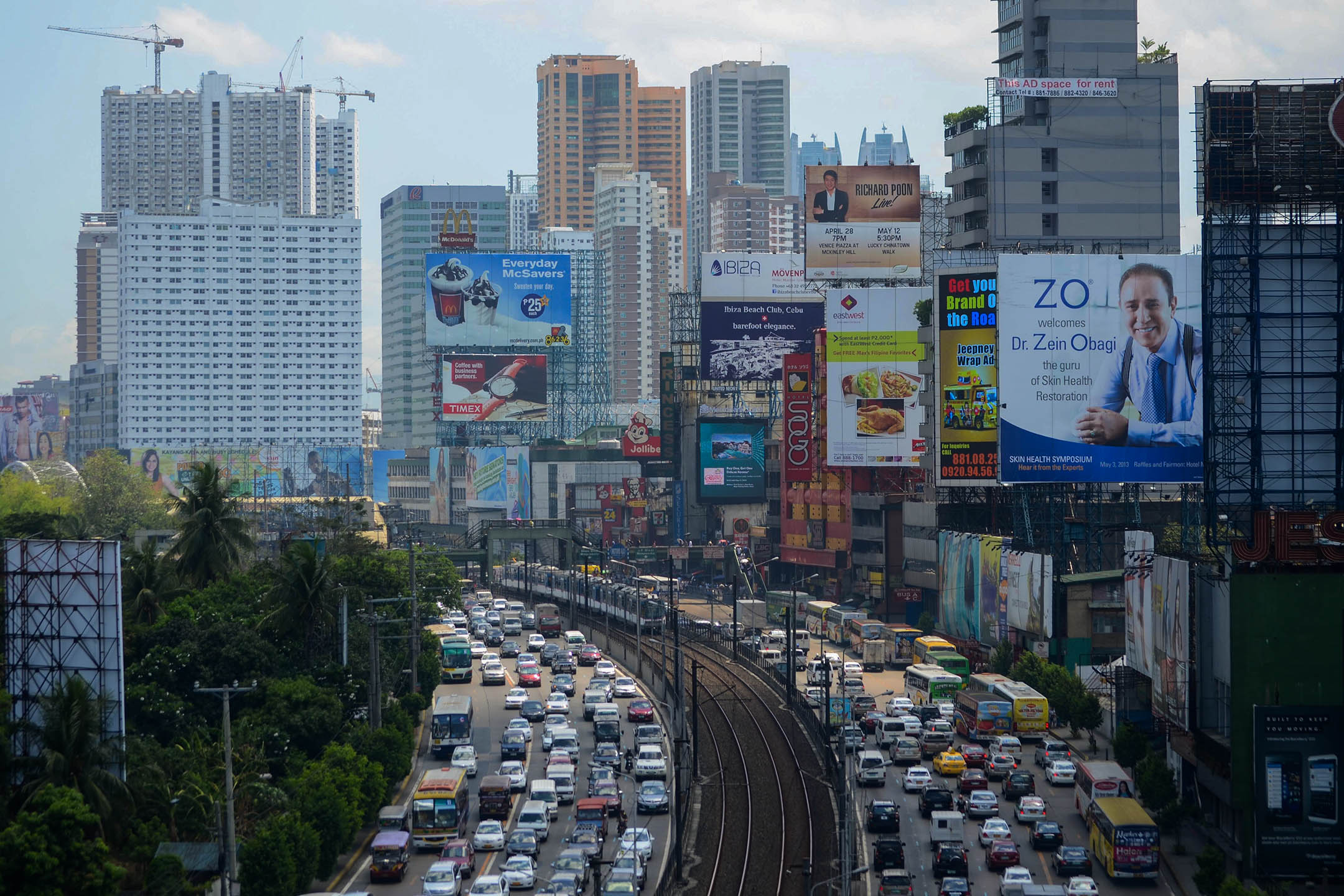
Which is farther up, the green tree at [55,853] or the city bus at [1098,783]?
the green tree at [55,853]

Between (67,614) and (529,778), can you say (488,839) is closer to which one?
(529,778)

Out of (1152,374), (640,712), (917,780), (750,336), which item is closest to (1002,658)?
(1152,374)

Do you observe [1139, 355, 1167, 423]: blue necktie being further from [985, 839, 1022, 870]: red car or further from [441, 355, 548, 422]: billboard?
[441, 355, 548, 422]: billboard

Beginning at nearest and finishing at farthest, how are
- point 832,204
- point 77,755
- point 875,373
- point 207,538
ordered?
point 77,755 < point 207,538 < point 875,373 < point 832,204

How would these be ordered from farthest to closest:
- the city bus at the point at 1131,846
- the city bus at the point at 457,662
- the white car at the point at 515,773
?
the city bus at the point at 457,662 → the white car at the point at 515,773 → the city bus at the point at 1131,846

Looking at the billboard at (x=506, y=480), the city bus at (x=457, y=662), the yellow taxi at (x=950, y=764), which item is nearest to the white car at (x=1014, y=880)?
the yellow taxi at (x=950, y=764)

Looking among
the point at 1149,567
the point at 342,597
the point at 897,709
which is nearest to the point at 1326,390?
the point at 1149,567

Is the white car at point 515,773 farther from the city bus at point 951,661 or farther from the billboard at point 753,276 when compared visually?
the billboard at point 753,276

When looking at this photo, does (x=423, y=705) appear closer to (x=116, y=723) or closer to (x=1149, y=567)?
(x=116, y=723)
